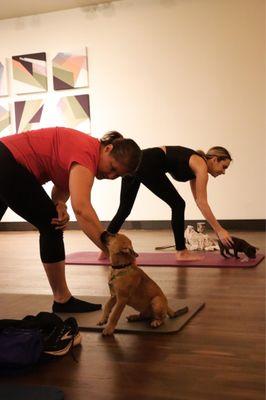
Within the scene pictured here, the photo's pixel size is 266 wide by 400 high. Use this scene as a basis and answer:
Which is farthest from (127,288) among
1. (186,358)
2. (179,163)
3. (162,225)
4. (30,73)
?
(30,73)

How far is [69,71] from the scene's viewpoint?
257 inches

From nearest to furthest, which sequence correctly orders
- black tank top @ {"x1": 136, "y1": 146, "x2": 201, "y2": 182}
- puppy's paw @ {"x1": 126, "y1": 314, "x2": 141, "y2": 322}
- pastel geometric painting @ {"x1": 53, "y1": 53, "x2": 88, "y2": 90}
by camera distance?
puppy's paw @ {"x1": 126, "y1": 314, "x2": 141, "y2": 322} < black tank top @ {"x1": 136, "y1": 146, "x2": 201, "y2": 182} < pastel geometric painting @ {"x1": 53, "y1": 53, "x2": 88, "y2": 90}

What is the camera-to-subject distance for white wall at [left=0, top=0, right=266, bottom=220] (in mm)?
5773

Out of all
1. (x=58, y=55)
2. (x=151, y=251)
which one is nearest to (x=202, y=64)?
(x=58, y=55)

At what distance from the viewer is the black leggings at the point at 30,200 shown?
7.16 ft

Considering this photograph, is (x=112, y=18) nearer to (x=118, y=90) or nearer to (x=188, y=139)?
(x=118, y=90)

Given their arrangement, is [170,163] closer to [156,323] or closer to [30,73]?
[156,323]

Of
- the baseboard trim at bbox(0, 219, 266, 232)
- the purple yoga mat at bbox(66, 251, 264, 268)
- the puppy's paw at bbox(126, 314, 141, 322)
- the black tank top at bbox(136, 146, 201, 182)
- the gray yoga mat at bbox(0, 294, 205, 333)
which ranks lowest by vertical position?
the baseboard trim at bbox(0, 219, 266, 232)

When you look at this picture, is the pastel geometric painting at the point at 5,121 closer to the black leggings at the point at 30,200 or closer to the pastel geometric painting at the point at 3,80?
the pastel geometric painting at the point at 3,80

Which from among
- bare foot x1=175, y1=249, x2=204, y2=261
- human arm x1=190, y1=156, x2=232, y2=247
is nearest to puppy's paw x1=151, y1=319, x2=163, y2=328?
human arm x1=190, y1=156, x2=232, y2=247

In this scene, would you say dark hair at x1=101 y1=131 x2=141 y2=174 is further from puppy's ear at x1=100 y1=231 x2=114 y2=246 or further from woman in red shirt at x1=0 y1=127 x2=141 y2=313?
puppy's ear at x1=100 y1=231 x2=114 y2=246

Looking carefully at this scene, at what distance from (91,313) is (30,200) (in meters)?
0.66

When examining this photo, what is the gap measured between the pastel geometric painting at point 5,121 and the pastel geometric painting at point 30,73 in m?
0.32

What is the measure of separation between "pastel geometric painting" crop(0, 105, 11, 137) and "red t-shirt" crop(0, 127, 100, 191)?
4.84m
